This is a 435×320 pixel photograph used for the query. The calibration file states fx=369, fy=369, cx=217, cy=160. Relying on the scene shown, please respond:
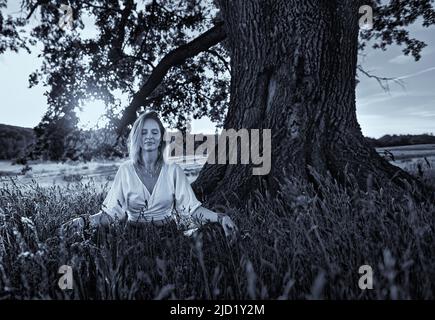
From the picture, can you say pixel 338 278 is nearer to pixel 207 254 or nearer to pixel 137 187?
pixel 207 254

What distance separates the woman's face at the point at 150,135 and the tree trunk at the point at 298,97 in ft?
3.25

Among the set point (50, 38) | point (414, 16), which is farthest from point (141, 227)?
point (414, 16)

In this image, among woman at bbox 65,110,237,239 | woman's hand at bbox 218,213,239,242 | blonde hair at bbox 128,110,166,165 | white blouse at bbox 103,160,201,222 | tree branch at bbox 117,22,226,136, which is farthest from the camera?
tree branch at bbox 117,22,226,136

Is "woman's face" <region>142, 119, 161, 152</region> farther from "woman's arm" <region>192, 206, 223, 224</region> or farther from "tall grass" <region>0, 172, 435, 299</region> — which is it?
"tall grass" <region>0, 172, 435, 299</region>

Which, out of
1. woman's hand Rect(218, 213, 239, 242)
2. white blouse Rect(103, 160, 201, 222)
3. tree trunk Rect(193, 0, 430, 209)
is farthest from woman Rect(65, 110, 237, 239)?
tree trunk Rect(193, 0, 430, 209)

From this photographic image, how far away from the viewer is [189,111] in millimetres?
10141

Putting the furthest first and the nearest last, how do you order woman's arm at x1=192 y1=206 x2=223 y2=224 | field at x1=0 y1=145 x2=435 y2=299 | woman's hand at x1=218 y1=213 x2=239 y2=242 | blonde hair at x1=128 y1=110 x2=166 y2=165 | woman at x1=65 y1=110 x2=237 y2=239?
blonde hair at x1=128 y1=110 x2=166 y2=165 < woman at x1=65 y1=110 x2=237 y2=239 < woman's arm at x1=192 y1=206 x2=223 y2=224 < woman's hand at x1=218 y1=213 x2=239 y2=242 < field at x1=0 y1=145 x2=435 y2=299

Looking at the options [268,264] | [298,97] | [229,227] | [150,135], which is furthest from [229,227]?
[298,97]

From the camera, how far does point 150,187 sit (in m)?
3.85

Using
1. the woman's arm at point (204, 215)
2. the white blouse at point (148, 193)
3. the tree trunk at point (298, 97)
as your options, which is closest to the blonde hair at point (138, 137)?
the white blouse at point (148, 193)

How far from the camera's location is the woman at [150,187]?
3.57 m

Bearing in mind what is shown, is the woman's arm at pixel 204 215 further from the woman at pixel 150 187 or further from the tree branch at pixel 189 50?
the tree branch at pixel 189 50

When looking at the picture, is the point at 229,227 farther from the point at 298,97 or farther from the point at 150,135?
the point at 298,97

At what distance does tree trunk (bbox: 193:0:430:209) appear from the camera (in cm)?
434
